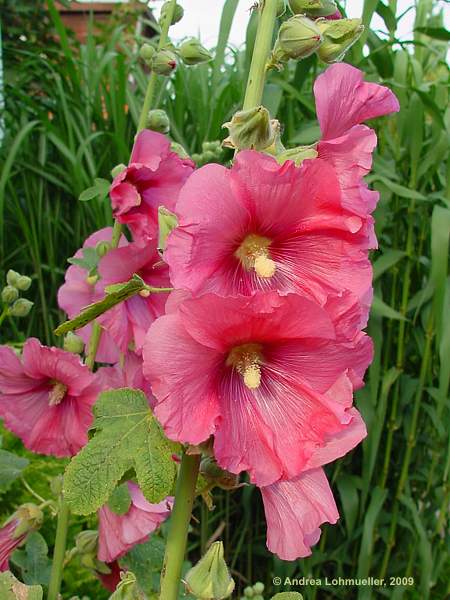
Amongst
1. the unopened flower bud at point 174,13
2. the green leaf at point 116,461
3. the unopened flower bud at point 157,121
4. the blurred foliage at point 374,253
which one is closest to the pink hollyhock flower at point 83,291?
the unopened flower bud at point 157,121

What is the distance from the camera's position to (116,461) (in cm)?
46

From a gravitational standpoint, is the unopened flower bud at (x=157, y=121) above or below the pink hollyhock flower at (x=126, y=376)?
above

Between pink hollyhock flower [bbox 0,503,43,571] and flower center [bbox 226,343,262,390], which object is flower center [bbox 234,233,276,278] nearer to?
flower center [bbox 226,343,262,390]

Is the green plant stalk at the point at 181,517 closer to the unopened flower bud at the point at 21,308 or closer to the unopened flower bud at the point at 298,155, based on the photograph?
the unopened flower bud at the point at 298,155

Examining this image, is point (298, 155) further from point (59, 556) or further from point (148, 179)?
point (59, 556)

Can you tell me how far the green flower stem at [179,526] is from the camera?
1.56ft

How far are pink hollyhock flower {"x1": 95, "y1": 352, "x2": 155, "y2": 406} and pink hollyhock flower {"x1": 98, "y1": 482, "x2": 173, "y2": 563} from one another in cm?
13

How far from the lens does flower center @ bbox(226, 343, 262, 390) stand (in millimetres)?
478

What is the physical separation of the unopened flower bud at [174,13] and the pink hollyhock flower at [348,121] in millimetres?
390

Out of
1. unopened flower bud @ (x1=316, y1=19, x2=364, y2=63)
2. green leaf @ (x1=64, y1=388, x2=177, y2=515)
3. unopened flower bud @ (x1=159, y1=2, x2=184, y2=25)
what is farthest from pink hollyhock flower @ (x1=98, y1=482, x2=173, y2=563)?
unopened flower bud @ (x1=159, y1=2, x2=184, y2=25)

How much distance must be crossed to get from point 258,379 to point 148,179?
0.37 metres

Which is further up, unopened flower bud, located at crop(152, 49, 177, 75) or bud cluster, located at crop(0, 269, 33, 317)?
unopened flower bud, located at crop(152, 49, 177, 75)

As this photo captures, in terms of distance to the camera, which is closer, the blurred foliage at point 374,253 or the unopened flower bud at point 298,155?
the unopened flower bud at point 298,155

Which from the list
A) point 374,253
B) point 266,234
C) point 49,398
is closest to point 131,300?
point 49,398
